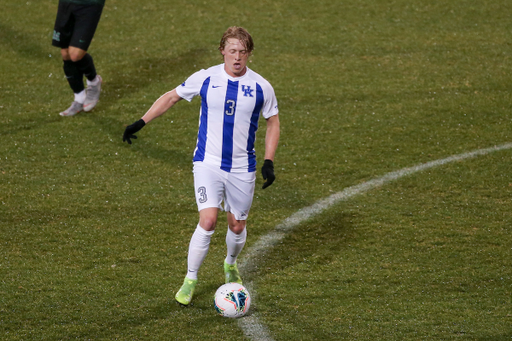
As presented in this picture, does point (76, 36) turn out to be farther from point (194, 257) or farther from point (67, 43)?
point (194, 257)

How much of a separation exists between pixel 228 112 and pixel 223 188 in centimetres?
60

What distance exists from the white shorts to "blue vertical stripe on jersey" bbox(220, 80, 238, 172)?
9 centimetres

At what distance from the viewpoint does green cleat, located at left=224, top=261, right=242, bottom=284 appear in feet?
18.6

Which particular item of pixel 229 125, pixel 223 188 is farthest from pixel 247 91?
pixel 223 188

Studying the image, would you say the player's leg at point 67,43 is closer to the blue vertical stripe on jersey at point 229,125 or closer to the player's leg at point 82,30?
the player's leg at point 82,30

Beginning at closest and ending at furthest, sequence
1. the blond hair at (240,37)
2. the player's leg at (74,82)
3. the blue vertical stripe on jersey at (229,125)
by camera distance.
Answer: the blond hair at (240,37), the blue vertical stripe on jersey at (229,125), the player's leg at (74,82)

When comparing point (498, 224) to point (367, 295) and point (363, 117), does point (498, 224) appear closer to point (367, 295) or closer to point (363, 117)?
point (367, 295)

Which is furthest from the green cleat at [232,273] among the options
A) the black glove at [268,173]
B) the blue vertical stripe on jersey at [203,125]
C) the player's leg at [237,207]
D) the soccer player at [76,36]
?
the soccer player at [76,36]

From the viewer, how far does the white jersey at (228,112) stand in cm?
529

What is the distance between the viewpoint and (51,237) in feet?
21.4

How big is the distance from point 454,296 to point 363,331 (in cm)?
99

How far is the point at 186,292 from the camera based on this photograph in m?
5.33

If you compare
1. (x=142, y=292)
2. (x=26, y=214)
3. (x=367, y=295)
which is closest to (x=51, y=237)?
(x=26, y=214)

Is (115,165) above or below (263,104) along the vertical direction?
below
